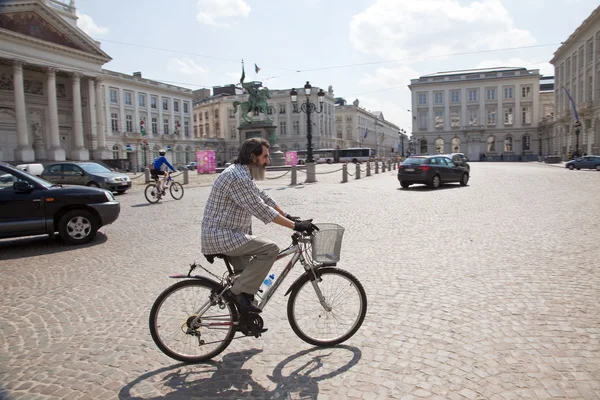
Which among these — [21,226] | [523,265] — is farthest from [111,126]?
[523,265]

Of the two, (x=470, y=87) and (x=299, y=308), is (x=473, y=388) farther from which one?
(x=470, y=87)

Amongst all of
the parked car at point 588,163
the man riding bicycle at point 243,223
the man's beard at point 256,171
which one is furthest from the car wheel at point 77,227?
the parked car at point 588,163

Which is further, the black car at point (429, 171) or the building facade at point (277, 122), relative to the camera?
the building facade at point (277, 122)

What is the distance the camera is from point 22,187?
8188mm

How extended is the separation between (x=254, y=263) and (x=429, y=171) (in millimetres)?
17867

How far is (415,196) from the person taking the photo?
17.0 m

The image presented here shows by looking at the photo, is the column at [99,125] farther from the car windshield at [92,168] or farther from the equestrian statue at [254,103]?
the car windshield at [92,168]

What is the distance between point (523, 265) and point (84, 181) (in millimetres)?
19450

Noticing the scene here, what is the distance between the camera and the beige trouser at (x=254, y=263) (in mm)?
3605

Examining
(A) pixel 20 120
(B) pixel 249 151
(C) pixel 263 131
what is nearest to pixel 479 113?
(C) pixel 263 131

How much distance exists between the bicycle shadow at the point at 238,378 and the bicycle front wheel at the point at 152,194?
1319 centimetres

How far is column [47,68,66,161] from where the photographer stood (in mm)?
48312

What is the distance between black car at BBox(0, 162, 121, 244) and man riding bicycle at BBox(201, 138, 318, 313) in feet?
20.2

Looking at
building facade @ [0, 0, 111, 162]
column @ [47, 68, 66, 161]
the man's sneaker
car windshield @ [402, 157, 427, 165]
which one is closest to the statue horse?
building facade @ [0, 0, 111, 162]
